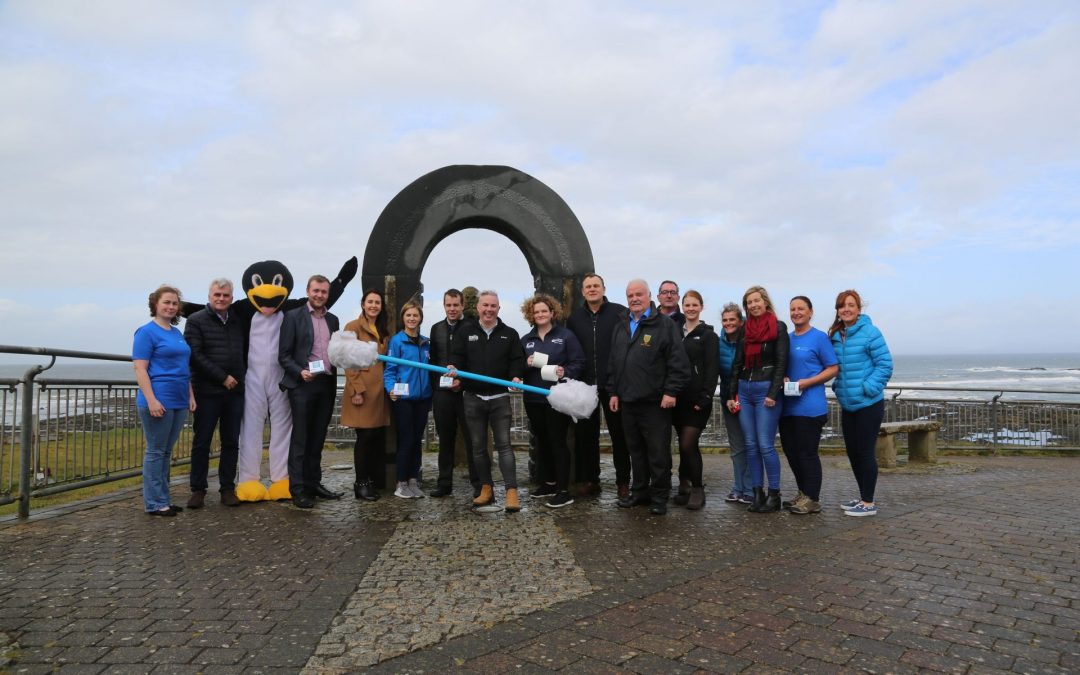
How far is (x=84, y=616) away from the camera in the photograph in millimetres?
3514

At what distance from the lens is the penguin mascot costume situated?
21.2ft

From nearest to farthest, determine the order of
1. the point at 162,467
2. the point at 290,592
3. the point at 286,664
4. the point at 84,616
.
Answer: the point at 286,664 < the point at 84,616 < the point at 290,592 < the point at 162,467

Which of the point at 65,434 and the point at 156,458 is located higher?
the point at 65,434

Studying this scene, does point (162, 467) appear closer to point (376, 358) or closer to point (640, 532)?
point (376, 358)

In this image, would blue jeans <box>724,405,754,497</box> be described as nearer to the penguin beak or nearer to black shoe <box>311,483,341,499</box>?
black shoe <box>311,483,341,499</box>

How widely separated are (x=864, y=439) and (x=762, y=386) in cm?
99

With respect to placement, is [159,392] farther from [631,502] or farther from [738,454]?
[738,454]

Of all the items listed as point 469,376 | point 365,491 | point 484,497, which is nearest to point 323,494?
point 365,491

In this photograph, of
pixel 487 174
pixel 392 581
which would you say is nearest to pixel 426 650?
pixel 392 581

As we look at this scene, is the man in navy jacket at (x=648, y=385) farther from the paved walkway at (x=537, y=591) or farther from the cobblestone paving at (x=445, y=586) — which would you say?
the cobblestone paving at (x=445, y=586)

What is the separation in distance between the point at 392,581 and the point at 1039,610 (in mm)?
3589

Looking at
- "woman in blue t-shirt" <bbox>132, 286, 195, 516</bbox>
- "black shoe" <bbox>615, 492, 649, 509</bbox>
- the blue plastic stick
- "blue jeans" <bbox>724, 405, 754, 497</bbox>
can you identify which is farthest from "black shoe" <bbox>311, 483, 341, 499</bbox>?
"blue jeans" <bbox>724, 405, 754, 497</bbox>

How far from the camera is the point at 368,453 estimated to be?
22.5 feet

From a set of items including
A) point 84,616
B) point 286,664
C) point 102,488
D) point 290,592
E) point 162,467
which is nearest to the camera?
point 286,664
